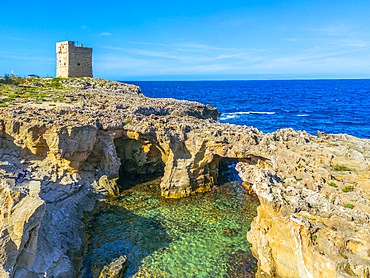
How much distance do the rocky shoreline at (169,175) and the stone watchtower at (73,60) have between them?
49.2 feet

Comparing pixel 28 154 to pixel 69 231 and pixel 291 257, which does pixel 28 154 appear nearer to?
pixel 69 231

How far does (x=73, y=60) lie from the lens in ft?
179

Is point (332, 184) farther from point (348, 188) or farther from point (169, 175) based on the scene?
point (169, 175)

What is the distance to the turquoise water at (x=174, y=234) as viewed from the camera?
62.1ft

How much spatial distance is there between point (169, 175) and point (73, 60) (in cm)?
3498

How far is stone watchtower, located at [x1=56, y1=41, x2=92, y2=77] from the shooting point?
5336 centimetres

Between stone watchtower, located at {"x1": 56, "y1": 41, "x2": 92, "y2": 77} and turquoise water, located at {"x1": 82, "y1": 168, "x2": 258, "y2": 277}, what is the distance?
32.8 metres

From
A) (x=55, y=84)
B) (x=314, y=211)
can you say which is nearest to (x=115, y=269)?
(x=314, y=211)

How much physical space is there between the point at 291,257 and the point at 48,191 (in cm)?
1776

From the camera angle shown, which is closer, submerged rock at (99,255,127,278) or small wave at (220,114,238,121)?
submerged rock at (99,255,127,278)

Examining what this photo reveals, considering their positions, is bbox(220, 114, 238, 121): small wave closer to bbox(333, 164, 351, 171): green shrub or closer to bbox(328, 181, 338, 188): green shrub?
bbox(333, 164, 351, 171): green shrub

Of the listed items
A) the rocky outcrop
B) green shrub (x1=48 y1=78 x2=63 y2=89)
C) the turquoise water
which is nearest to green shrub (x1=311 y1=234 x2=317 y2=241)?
the rocky outcrop

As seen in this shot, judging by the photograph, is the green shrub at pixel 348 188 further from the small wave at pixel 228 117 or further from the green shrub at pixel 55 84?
the small wave at pixel 228 117

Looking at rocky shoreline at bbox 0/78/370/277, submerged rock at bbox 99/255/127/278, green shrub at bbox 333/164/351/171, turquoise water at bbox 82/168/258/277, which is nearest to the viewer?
rocky shoreline at bbox 0/78/370/277
